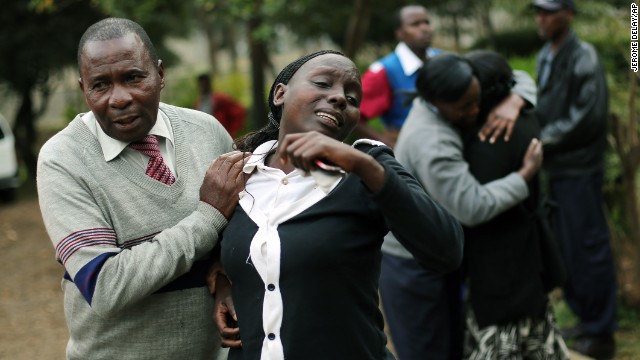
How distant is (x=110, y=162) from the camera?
2.62m

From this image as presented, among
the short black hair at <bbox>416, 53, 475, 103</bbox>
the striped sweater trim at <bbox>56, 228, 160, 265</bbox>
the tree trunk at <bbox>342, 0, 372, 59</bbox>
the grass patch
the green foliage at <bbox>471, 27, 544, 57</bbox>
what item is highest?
the striped sweater trim at <bbox>56, 228, 160, 265</bbox>

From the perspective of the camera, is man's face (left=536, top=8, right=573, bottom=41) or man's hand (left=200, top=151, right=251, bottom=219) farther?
man's face (left=536, top=8, right=573, bottom=41)

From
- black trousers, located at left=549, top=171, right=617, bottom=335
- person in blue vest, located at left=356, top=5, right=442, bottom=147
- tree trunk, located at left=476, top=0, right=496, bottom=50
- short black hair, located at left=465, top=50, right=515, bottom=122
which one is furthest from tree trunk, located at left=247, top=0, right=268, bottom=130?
short black hair, located at left=465, top=50, right=515, bottom=122

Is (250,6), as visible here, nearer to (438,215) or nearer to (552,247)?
(552,247)

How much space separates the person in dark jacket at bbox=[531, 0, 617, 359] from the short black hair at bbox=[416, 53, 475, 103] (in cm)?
198

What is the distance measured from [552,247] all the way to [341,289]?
207cm

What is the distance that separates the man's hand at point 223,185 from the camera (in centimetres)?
254

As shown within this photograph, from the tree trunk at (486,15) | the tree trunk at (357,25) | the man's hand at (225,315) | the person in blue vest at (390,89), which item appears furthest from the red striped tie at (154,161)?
the tree trunk at (486,15)

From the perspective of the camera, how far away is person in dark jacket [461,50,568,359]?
399cm

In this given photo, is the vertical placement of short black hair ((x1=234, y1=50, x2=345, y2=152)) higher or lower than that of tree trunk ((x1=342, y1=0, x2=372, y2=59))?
higher

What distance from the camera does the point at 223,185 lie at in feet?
8.36

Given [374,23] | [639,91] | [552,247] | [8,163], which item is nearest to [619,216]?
[639,91]

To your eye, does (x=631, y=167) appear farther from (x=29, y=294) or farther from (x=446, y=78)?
(x=29, y=294)

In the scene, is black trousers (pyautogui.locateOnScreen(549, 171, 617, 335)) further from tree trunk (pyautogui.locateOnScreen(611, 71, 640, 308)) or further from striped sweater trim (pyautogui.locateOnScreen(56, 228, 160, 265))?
striped sweater trim (pyautogui.locateOnScreen(56, 228, 160, 265))
